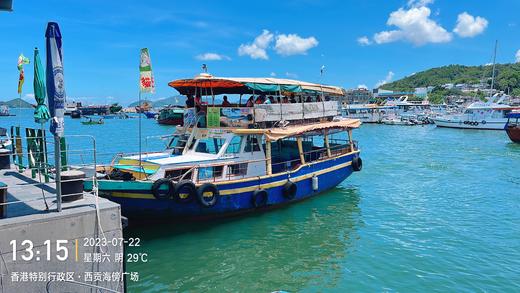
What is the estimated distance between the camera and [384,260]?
38.1 ft

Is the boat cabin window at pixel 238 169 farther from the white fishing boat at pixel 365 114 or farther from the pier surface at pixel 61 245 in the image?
the white fishing boat at pixel 365 114

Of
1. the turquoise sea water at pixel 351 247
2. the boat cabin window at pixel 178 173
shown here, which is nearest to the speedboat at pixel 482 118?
the turquoise sea water at pixel 351 247

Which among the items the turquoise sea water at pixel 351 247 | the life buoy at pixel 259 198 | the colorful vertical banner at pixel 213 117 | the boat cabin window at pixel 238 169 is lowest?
the turquoise sea water at pixel 351 247

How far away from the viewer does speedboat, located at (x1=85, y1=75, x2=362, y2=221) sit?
40.2ft

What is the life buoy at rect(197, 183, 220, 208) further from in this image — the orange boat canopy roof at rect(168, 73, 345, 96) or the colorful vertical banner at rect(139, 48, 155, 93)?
the orange boat canopy roof at rect(168, 73, 345, 96)

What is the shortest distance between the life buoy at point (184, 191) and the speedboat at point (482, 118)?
6531 centimetres

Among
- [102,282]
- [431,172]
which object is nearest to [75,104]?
[431,172]

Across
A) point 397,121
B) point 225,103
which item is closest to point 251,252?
point 225,103

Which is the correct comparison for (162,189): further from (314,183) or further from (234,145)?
(314,183)

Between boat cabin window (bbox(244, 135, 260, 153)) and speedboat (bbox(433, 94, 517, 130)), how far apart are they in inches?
2424

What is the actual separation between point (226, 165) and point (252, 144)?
66.2 inches

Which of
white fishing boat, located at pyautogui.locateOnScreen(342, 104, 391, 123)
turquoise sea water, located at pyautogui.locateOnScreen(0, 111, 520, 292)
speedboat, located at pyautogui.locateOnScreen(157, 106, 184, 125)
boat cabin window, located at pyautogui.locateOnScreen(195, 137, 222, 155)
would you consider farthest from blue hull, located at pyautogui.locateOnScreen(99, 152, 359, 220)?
speedboat, located at pyautogui.locateOnScreen(157, 106, 184, 125)

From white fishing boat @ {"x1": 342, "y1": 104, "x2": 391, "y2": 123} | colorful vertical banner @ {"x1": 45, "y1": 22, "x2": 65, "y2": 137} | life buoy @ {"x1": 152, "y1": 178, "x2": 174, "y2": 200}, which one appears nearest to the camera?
colorful vertical banner @ {"x1": 45, "y1": 22, "x2": 65, "y2": 137}

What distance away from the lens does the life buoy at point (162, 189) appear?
11.9 m
